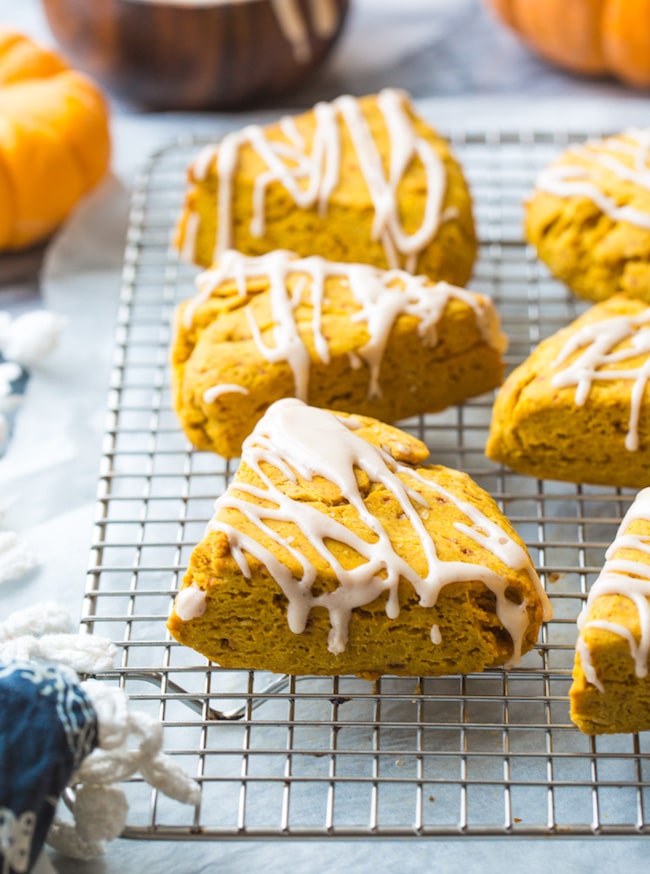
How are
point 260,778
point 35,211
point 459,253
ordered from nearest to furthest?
1. point 260,778
2. point 459,253
3. point 35,211

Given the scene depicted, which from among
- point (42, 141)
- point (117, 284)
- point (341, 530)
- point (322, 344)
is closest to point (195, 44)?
point (42, 141)

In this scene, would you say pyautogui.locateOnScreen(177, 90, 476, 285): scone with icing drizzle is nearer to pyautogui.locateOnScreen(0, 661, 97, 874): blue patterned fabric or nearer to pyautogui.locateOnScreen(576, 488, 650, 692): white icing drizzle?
pyautogui.locateOnScreen(576, 488, 650, 692): white icing drizzle

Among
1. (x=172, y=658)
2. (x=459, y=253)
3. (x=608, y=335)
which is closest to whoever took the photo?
(x=172, y=658)

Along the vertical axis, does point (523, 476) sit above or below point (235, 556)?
below

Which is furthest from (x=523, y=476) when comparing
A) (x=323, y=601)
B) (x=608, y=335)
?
(x=323, y=601)

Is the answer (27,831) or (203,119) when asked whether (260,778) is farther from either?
(203,119)

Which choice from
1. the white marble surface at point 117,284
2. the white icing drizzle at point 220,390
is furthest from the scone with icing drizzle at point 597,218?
the white icing drizzle at point 220,390
